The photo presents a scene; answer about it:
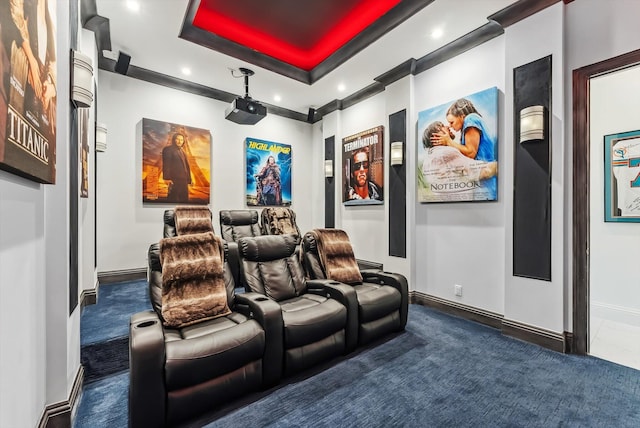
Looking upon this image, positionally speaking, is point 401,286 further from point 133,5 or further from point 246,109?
point 133,5

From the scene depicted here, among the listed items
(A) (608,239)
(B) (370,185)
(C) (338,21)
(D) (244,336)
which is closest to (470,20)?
(C) (338,21)

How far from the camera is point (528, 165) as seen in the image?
8.98 ft

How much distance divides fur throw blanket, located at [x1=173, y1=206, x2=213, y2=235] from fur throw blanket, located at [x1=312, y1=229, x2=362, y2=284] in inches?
77.3

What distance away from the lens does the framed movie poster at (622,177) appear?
10.0 feet

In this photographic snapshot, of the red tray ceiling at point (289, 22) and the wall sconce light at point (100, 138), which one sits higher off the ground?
the red tray ceiling at point (289, 22)

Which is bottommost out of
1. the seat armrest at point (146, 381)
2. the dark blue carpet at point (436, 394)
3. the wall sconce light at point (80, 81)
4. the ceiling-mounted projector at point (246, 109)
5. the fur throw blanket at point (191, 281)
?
the dark blue carpet at point (436, 394)

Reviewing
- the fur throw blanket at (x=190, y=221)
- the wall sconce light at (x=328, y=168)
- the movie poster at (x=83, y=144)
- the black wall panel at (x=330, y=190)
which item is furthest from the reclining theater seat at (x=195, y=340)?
the wall sconce light at (x=328, y=168)

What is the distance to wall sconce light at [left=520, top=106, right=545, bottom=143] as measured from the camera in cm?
260

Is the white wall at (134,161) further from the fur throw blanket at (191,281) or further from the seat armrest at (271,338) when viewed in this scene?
the seat armrest at (271,338)

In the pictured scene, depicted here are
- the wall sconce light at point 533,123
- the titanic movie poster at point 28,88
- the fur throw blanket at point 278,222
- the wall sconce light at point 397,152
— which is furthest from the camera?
the fur throw blanket at point 278,222

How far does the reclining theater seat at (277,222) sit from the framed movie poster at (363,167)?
1089mm

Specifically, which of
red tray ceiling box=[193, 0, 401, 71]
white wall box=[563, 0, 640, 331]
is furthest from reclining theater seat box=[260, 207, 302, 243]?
white wall box=[563, 0, 640, 331]

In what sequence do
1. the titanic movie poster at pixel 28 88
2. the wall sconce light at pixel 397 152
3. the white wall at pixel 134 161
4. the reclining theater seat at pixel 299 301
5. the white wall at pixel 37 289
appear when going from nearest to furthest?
the titanic movie poster at pixel 28 88
the white wall at pixel 37 289
the reclining theater seat at pixel 299 301
the wall sconce light at pixel 397 152
the white wall at pixel 134 161

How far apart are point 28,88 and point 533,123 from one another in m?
3.42
